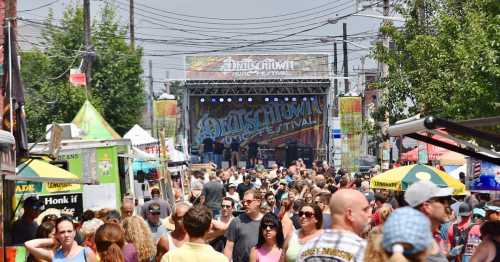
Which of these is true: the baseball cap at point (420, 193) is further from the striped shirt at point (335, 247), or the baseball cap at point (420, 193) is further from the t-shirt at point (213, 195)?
the t-shirt at point (213, 195)

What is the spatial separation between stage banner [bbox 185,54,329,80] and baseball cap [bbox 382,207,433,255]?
55.3 metres

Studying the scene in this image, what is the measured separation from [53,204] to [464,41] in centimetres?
863

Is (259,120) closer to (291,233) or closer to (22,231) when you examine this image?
(22,231)

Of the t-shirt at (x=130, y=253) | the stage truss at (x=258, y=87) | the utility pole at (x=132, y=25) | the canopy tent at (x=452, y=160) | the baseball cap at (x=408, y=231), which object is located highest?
the utility pole at (x=132, y=25)

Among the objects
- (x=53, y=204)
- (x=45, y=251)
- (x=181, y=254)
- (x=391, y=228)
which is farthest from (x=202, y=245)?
(x=53, y=204)

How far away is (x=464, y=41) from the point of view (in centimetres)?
2402

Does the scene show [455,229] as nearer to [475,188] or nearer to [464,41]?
[475,188]

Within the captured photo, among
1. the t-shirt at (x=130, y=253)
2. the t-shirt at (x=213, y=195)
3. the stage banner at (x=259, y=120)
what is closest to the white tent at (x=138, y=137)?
the t-shirt at (x=213, y=195)

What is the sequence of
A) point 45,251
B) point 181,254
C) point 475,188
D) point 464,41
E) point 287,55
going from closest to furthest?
point 181,254 → point 45,251 → point 475,188 → point 464,41 → point 287,55

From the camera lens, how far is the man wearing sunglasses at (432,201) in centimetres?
698

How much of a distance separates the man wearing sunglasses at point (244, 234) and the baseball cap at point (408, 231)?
7488mm

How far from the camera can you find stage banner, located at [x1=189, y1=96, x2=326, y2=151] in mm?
63406

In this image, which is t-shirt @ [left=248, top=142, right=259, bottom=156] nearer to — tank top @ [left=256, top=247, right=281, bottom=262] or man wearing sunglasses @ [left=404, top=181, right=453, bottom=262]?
tank top @ [left=256, top=247, right=281, bottom=262]

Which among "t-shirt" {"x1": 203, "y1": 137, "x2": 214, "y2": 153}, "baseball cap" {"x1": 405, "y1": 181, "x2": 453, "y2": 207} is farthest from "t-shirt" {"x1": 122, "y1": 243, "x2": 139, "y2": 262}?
"t-shirt" {"x1": 203, "y1": 137, "x2": 214, "y2": 153}
